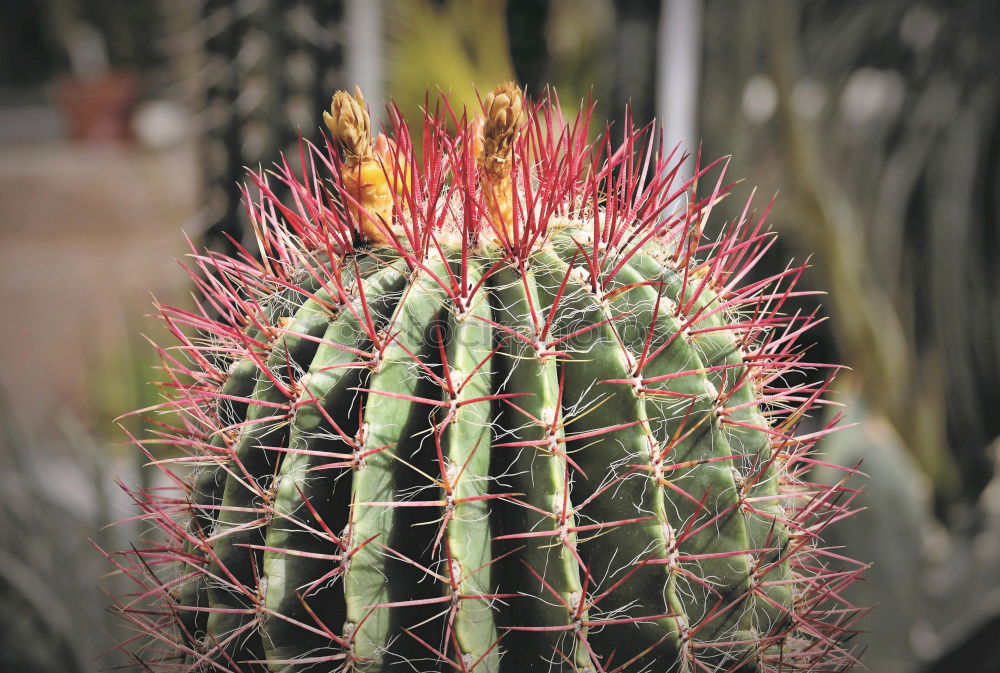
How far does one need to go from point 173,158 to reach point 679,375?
5883 mm

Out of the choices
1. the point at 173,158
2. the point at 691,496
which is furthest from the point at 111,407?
the point at 173,158

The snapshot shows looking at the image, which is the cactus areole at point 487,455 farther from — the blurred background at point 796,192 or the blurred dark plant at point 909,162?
the blurred dark plant at point 909,162

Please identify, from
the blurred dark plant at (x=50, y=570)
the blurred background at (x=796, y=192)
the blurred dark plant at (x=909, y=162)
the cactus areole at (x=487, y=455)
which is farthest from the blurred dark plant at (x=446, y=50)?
the cactus areole at (x=487, y=455)

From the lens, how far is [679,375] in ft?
2.35

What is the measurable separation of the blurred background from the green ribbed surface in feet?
3.05

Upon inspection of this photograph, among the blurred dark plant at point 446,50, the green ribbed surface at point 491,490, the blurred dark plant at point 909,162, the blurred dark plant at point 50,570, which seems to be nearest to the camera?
the green ribbed surface at point 491,490

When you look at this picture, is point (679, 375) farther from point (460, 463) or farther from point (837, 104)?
point (837, 104)

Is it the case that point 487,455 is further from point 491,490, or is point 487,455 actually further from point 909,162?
point 909,162

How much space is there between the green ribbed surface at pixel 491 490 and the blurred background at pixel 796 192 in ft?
3.05

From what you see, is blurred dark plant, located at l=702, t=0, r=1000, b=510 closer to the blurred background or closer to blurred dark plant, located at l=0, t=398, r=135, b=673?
the blurred background

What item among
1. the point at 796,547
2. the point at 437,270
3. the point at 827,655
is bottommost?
the point at 827,655

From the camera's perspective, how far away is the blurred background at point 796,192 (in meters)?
1.94

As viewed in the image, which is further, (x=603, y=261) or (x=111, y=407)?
(x=111, y=407)

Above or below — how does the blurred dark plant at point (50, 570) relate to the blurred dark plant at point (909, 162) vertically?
below
